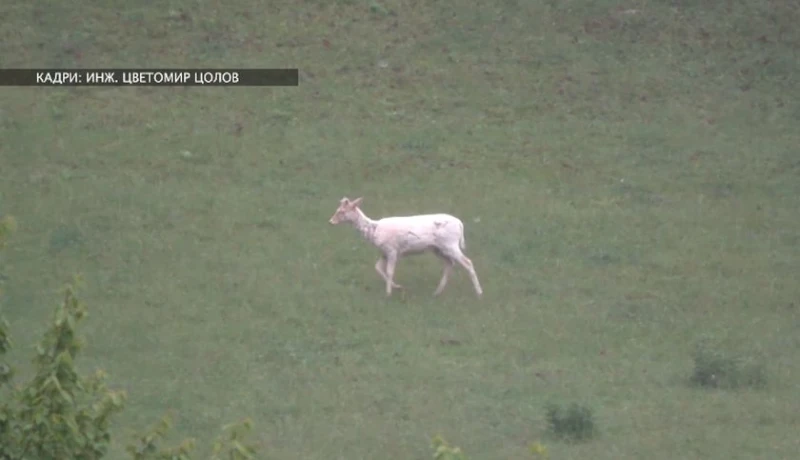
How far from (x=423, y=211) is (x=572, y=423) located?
279 inches

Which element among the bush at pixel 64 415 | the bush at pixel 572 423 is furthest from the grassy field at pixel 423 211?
the bush at pixel 64 415

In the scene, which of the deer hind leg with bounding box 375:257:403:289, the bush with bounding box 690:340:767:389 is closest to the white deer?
the deer hind leg with bounding box 375:257:403:289

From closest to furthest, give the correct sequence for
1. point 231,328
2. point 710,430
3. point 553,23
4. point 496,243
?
point 710,430 < point 231,328 < point 496,243 < point 553,23

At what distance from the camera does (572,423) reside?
38.2 ft

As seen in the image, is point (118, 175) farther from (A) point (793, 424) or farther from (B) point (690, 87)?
(A) point (793, 424)

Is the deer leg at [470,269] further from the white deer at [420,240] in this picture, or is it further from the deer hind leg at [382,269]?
the deer hind leg at [382,269]

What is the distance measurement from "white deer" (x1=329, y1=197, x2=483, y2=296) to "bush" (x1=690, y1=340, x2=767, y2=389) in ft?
10.1

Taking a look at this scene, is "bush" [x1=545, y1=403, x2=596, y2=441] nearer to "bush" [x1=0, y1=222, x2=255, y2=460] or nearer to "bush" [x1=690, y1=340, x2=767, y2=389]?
"bush" [x1=690, y1=340, x2=767, y2=389]

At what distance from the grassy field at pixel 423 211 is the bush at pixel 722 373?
119 mm

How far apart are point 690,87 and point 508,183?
16.2 ft

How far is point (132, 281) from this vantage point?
52.5ft

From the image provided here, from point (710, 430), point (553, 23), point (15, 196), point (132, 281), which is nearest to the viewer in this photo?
point (710, 430)

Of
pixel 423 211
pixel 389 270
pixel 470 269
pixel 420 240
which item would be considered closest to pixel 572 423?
pixel 470 269

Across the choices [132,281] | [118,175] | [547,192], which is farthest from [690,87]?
[132,281]
